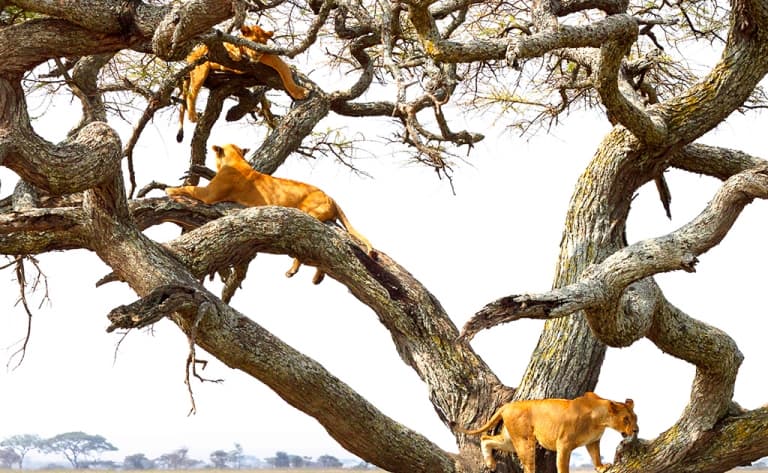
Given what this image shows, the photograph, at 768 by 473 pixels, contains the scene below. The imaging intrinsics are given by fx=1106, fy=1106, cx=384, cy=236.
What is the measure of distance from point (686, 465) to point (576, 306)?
7.27ft

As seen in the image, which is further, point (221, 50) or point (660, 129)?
point (221, 50)

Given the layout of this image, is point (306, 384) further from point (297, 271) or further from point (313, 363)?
point (297, 271)

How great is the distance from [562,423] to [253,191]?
2.95 meters

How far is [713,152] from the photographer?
28.5ft

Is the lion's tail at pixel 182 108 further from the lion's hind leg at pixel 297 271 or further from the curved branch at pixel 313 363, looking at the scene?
the lion's hind leg at pixel 297 271

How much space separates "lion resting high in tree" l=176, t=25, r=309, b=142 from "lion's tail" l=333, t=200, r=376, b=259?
4.75 ft

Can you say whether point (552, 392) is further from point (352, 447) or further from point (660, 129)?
point (660, 129)

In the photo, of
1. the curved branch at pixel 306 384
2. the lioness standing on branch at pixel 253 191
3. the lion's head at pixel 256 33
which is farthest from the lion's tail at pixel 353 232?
the lion's head at pixel 256 33

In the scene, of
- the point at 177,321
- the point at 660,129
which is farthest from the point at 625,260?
the point at 177,321

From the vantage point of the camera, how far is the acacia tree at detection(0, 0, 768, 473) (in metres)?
6.64

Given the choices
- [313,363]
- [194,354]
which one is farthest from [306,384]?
[194,354]

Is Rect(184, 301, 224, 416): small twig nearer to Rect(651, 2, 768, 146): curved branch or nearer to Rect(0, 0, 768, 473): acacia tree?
Rect(0, 0, 768, 473): acacia tree

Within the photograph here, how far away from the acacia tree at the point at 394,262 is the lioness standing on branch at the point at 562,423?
243 millimetres

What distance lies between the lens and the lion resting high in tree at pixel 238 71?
370 inches
